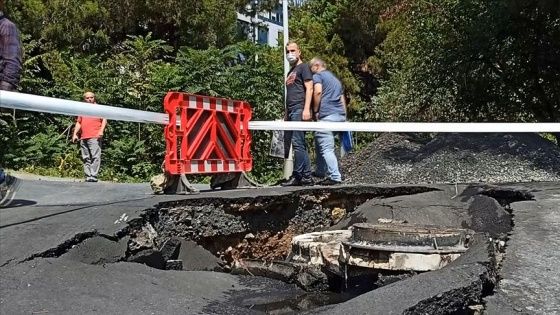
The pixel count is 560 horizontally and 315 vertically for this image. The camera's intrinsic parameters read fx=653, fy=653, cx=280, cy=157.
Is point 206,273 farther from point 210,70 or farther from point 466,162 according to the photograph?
point 210,70

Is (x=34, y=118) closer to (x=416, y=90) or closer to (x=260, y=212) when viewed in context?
(x=416, y=90)

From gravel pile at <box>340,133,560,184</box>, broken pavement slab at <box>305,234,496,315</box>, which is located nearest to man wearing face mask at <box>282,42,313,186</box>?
gravel pile at <box>340,133,560,184</box>

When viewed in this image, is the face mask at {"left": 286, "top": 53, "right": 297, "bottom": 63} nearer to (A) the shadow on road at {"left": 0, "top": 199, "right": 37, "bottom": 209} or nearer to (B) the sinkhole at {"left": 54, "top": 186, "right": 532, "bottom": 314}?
(B) the sinkhole at {"left": 54, "top": 186, "right": 532, "bottom": 314}

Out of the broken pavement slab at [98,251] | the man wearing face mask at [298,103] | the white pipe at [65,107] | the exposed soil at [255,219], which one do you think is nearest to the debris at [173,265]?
the exposed soil at [255,219]

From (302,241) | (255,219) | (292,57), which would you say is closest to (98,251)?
(302,241)

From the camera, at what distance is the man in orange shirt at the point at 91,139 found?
9742mm

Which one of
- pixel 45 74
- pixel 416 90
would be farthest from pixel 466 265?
pixel 45 74

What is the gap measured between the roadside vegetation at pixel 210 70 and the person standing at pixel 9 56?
8.18 m

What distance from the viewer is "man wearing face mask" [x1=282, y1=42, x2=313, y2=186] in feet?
26.5

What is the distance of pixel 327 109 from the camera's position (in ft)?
27.3

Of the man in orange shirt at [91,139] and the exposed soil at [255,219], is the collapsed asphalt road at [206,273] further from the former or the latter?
the man in orange shirt at [91,139]

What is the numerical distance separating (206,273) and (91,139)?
5093 mm

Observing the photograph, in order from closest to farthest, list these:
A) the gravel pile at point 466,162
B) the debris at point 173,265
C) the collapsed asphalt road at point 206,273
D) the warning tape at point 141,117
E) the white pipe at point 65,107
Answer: the collapsed asphalt road at point 206,273
the white pipe at point 65,107
the warning tape at point 141,117
the debris at point 173,265
the gravel pile at point 466,162

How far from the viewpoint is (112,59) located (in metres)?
17.4
